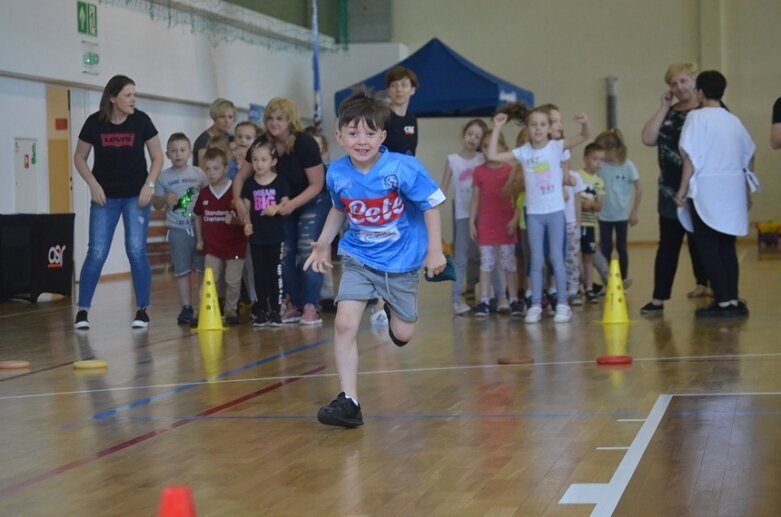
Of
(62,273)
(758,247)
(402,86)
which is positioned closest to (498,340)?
(402,86)

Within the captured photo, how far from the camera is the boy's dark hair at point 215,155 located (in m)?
9.40

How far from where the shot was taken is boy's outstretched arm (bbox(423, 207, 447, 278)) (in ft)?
16.8

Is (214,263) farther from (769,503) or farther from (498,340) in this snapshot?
(769,503)

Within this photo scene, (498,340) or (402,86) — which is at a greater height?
(402,86)

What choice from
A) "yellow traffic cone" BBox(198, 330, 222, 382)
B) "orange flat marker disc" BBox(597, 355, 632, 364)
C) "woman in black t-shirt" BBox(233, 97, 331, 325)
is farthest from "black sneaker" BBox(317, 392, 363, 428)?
"woman in black t-shirt" BBox(233, 97, 331, 325)

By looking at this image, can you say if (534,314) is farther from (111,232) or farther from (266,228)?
(111,232)

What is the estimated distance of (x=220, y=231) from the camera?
935 cm

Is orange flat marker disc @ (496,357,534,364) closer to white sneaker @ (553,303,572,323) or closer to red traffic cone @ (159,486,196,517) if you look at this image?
white sneaker @ (553,303,572,323)

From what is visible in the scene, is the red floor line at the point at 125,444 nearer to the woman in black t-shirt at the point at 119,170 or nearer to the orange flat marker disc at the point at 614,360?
the orange flat marker disc at the point at 614,360

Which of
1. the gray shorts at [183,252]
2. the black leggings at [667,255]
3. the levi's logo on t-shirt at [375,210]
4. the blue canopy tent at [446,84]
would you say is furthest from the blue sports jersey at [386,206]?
the blue canopy tent at [446,84]

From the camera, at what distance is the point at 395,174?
5.19 metres

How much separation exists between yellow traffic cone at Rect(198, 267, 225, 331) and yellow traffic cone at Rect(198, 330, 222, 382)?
81 millimetres

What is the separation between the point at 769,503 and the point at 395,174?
Result: 7.16 ft

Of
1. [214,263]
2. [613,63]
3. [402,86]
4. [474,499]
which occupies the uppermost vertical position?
[613,63]
